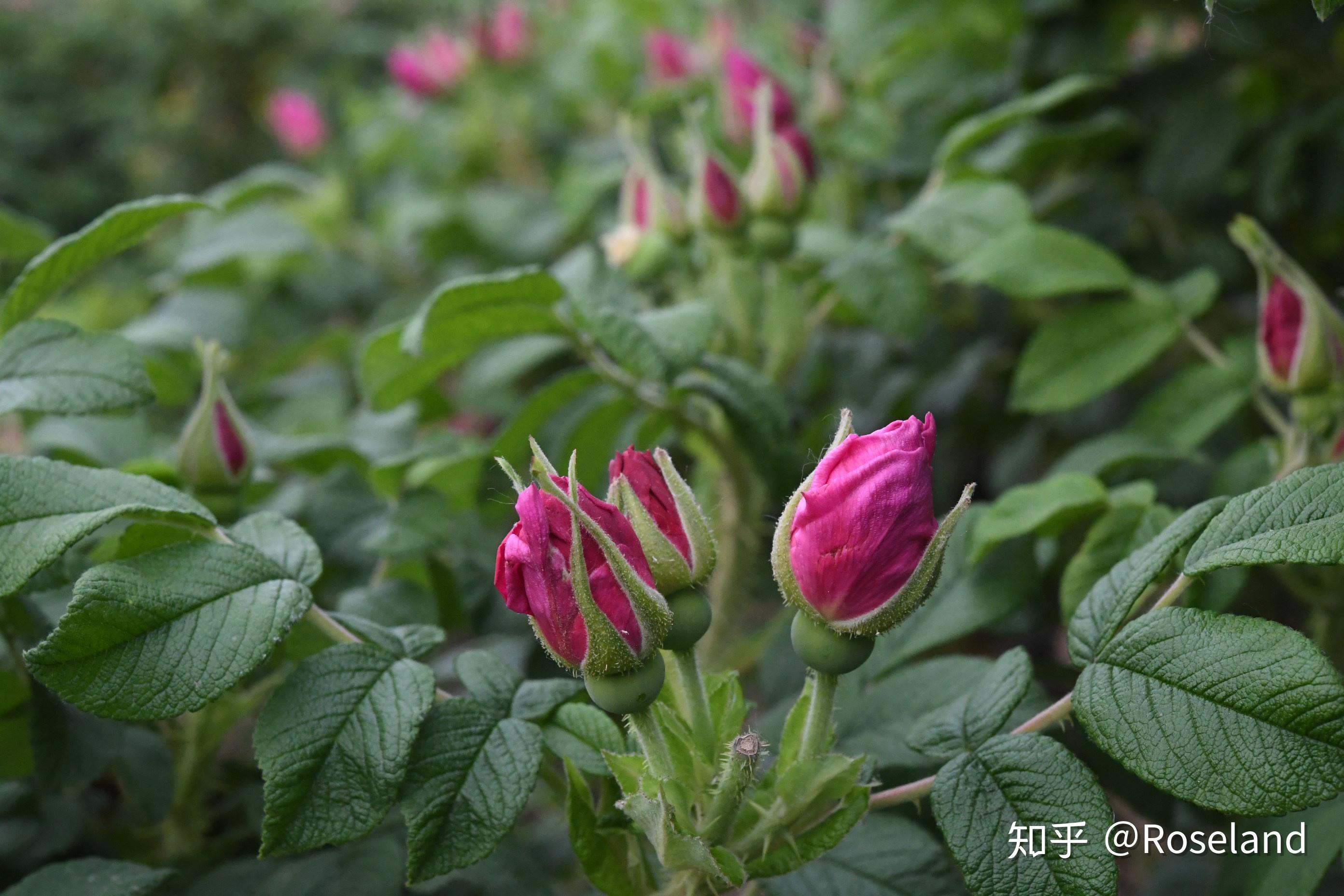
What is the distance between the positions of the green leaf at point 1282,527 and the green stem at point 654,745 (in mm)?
323

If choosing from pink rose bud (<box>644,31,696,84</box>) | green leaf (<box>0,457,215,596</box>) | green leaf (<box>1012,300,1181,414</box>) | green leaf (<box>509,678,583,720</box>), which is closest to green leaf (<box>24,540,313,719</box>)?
green leaf (<box>0,457,215,596</box>)

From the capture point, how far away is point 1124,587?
66cm

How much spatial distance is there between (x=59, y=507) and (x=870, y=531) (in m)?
0.49

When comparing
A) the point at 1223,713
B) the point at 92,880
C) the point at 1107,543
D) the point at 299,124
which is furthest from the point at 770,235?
the point at 299,124

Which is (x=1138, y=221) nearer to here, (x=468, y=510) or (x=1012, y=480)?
(x=1012, y=480)

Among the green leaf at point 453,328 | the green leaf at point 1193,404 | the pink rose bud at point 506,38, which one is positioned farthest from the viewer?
the pink rose bud at point 506,38

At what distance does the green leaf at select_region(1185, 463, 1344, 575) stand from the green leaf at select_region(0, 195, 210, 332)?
2.47 ft

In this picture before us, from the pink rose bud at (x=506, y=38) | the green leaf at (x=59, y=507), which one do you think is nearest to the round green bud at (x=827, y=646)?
the green leaf at (x=59, y=507)

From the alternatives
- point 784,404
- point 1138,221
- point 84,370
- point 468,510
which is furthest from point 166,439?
point 1138,221

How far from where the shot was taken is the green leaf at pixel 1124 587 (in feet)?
2.12

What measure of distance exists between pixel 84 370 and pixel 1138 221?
1433 millimetres

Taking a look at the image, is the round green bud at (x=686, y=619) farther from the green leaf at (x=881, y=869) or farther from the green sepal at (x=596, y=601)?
the green leaf at (x=881, y=869)

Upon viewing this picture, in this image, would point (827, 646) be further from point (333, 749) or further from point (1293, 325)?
point (1293, 325)

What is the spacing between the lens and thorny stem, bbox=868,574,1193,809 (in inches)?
25.7
